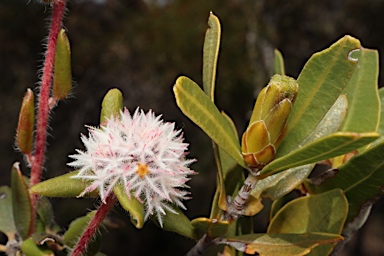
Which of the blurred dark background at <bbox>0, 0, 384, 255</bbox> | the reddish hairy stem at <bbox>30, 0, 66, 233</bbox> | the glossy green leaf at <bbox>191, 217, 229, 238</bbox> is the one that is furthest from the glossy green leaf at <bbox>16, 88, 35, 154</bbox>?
the blurred dark background at <bbox>0, 0, 384, 255</bbox>

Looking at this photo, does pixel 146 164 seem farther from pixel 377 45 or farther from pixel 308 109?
pixel 377 45

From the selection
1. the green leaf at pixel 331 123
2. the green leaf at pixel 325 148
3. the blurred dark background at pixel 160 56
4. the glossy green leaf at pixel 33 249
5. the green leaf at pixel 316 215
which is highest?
the blurred dark background at pixel 160 56

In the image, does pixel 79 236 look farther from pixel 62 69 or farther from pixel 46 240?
pixel 62 69

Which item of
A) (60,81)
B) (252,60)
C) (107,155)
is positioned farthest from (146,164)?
(252,60)

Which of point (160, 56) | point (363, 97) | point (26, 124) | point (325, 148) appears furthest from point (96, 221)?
point (160, 56)

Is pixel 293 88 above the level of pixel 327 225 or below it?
above

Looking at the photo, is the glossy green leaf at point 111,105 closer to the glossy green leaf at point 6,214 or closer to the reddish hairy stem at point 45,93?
the reddish hairy stem at point 45,93

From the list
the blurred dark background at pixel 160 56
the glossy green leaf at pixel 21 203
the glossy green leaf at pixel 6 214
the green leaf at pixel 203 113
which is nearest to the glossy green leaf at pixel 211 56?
the green leaf at pixel 203 113
